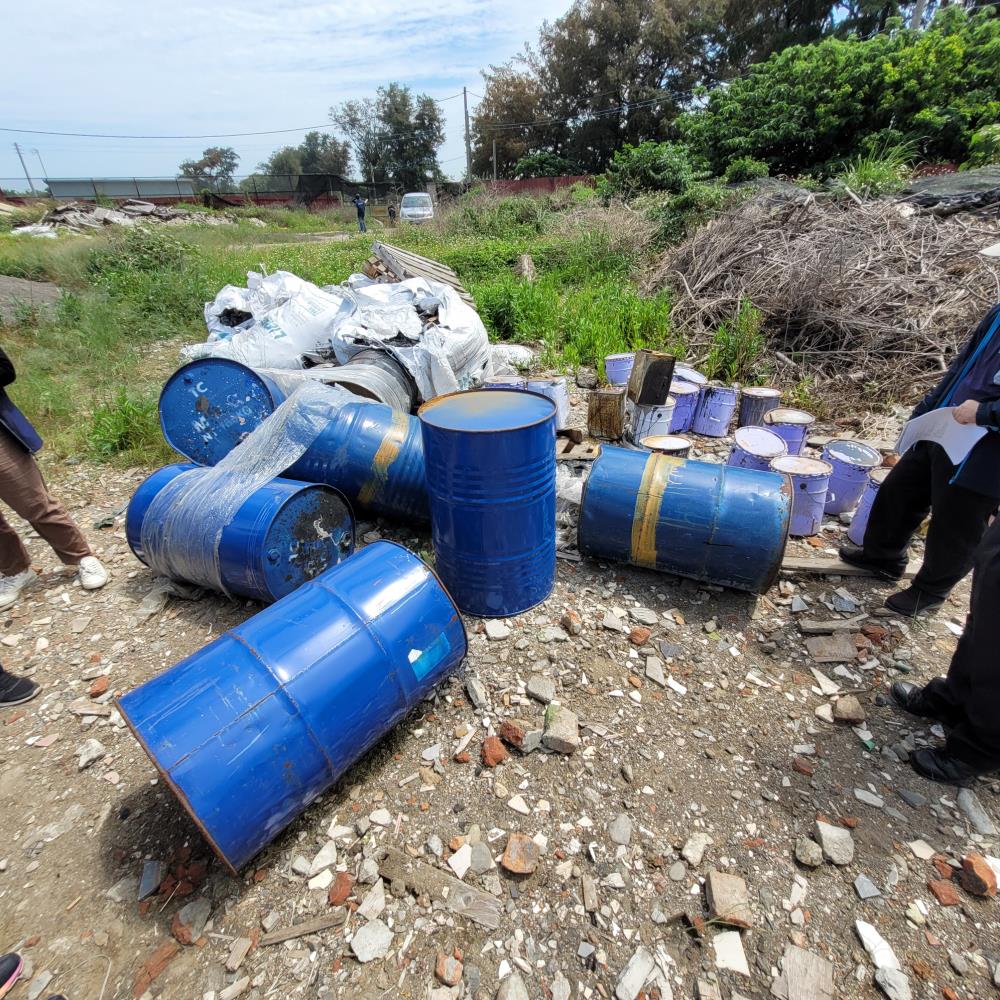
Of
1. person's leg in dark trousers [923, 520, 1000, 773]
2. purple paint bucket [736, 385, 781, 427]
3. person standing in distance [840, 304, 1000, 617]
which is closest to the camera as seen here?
person's leg in dark trousers [923, 520, 1000, 773]

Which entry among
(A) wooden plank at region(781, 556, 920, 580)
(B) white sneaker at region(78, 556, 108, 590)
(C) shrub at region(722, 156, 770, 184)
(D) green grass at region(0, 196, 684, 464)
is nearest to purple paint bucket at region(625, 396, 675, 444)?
(A) wooden plank at region(781, 556, 920, 580)

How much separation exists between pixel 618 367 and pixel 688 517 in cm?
276

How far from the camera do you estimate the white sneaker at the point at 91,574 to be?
2.98 metres

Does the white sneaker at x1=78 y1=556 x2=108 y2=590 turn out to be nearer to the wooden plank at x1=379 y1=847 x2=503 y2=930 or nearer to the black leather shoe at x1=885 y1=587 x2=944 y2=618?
the wooden plank at x1=379 y1=847 x2=503 y2=930

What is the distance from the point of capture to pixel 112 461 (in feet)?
13.9

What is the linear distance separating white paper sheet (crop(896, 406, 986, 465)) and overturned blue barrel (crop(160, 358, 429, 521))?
2479 millimetres

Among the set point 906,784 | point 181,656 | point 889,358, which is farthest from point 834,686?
point 889,358

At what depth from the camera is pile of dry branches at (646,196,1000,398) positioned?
5066 mm

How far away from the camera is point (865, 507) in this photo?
10.3 ft

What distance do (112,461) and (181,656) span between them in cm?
252

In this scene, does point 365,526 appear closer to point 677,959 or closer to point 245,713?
point 245,713

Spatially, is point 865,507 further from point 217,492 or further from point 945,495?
point 217,492

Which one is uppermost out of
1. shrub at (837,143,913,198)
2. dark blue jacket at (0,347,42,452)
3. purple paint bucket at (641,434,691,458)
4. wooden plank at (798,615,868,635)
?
shrub at (837,143,913,198)

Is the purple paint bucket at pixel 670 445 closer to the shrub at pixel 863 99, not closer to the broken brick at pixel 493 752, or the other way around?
the broken brick at pixel 493 752
